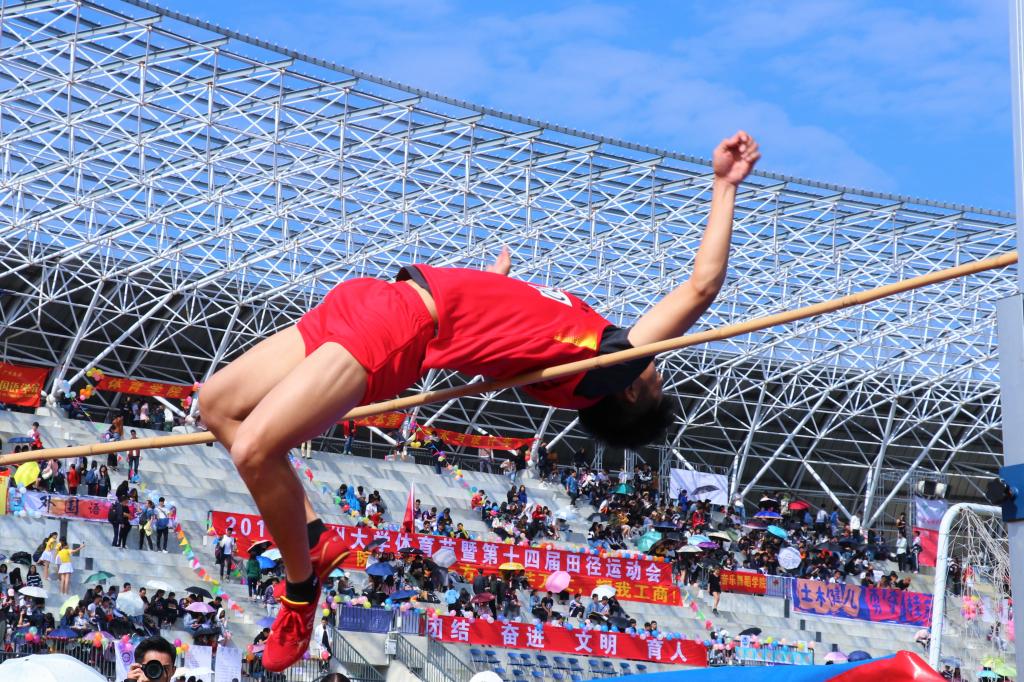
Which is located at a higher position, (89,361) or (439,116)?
(439,116)

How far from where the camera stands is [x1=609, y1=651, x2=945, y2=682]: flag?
2906 millimetres

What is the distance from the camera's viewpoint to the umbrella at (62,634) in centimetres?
1672

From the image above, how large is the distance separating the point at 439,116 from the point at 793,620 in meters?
12.8

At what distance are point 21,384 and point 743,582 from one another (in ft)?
48.6

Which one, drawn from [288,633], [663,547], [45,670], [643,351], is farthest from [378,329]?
[663,547]

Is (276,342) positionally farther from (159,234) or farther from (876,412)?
(876,412)

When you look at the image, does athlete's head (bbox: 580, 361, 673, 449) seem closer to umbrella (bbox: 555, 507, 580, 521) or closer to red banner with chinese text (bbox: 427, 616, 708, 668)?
red banner with chinese text (bbox: 427, 616, 708, 668)

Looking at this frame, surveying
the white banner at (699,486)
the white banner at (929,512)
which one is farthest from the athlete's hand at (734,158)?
the white banner at (929,512)

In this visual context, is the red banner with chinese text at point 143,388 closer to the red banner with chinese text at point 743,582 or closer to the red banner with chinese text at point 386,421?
the red banner with chinese text at point 386,421

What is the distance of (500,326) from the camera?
12.2ft

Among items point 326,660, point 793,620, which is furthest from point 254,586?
point 793,620

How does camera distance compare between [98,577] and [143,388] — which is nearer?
[98,577]

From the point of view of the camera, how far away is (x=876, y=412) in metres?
44.6

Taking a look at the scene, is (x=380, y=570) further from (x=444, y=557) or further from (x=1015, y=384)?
(x=1015, y=384)
